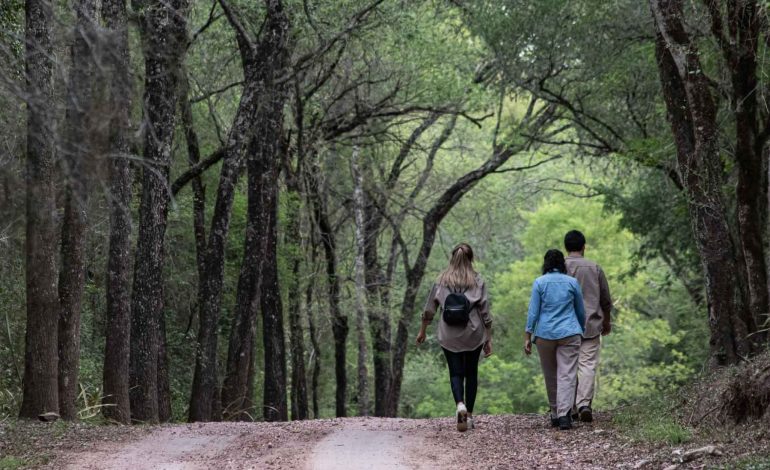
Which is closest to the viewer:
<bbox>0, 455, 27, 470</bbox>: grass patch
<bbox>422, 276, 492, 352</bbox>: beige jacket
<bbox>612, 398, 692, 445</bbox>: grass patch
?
<bbox>0, 455, 27, 470</bbox>: grass patch

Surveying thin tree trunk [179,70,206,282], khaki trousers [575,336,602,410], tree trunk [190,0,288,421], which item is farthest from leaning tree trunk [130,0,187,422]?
khaki trousers [575,336,602,410]

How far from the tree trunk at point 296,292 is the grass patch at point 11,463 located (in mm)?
Result: 14252

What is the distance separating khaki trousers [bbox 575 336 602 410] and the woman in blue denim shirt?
229 millimetres

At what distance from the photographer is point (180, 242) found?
25516mm

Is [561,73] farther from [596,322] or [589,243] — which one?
[589,243]

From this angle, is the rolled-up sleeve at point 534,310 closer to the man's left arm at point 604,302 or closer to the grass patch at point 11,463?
the man's left arm at point 604,302

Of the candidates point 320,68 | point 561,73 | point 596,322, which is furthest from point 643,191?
point 596,322

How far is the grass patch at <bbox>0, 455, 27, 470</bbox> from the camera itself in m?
8.78

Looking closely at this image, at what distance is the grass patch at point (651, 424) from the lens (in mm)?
8977

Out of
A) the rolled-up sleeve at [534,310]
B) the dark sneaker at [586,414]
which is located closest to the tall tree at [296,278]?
the rolled-up sleeve at [534,310]

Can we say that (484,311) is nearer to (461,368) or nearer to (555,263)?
(461,368)

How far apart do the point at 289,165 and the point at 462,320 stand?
1272 centimetres

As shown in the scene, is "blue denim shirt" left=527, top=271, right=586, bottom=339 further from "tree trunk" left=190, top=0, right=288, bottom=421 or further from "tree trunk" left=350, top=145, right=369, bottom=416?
"tree trunk" left=350, top=145, right=369, bottom=416

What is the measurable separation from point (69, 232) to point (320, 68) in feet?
36.5
